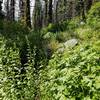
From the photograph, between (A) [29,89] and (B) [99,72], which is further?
(A) [29,89]

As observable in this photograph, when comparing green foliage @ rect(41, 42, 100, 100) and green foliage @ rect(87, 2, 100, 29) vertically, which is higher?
green foliage @ rect(87, 2, 100, 29)

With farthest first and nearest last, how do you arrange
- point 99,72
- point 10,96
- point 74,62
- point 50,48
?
point 50,48, point 10,96, point 74,62, point 99,72

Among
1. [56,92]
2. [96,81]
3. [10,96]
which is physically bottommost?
[10,96]

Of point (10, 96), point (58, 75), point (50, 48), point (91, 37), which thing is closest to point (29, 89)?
point (10, 96)

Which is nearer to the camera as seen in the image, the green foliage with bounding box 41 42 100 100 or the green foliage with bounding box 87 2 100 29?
the green foliage with bounding box 41 42 100 100

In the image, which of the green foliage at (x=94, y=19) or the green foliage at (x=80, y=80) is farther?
the green foliage at (x=94, y=19)

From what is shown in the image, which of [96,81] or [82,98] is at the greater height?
[96,81]

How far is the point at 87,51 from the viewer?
15.3 ft

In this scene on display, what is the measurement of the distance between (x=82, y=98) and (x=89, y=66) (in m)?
0.57

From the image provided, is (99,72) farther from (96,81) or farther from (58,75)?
(58,75)

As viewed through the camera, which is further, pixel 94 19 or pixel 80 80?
pixel 94 19

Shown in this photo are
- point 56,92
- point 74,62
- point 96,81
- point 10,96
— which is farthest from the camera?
point 10,96

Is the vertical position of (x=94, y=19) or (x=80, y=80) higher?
(x=94, y=19)

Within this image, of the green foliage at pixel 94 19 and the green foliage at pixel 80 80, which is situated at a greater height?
the green foliage at pixel 94 19
